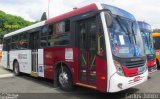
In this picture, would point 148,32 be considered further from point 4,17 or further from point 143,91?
point 4,17

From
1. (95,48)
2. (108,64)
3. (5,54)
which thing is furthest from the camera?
(5,54)

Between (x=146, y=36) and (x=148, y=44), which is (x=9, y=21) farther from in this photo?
(x=148, y=44)

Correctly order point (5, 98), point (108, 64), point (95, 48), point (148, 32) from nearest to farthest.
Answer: point (108, 64) < point (95, 48) < point (5, 98) < point (148, 32)

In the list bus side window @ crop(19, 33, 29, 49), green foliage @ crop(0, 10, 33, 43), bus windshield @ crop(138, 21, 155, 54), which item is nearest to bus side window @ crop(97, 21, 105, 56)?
bus windshield @ crop(138, 21, 155, 54)

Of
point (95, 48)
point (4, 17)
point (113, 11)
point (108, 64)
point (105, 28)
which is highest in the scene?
point (4, 17)

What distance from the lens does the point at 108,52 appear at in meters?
6.99

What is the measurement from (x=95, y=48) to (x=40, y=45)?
4.28 meters

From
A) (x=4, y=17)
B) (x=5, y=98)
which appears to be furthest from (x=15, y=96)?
(x=4, y=17)

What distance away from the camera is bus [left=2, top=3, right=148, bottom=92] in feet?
23.3

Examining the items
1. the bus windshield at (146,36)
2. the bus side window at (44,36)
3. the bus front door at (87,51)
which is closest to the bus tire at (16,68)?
the bus side window at (44,36)

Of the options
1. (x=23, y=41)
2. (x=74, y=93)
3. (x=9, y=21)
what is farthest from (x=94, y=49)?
(x=9, y=21)

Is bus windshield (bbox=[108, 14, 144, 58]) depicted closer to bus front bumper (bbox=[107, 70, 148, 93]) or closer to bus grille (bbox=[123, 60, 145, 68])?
bus grille (bbox=[123, 60, 145, 68])

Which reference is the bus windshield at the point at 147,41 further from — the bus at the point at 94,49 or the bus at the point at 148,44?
the bus at the point at 94,49

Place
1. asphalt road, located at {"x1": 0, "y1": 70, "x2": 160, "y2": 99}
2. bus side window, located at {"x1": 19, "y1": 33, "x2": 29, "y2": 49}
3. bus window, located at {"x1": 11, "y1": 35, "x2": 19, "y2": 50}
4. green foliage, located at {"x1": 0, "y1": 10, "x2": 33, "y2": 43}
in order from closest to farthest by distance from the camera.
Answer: asphalt road, located at {"x1": 0, "y1": 70, "x2": 160, "y2": 99} → bus side window, located at {"x1": 19, "y1": 33, "x2": 29, "y2": 49} → bus window, located at {"x1": 11, "y1": 35, "x2": 19, "y2": 50} → green foliage, located at {"x1": 0, "y1": 10, "x2": 33, "y2": 43}
